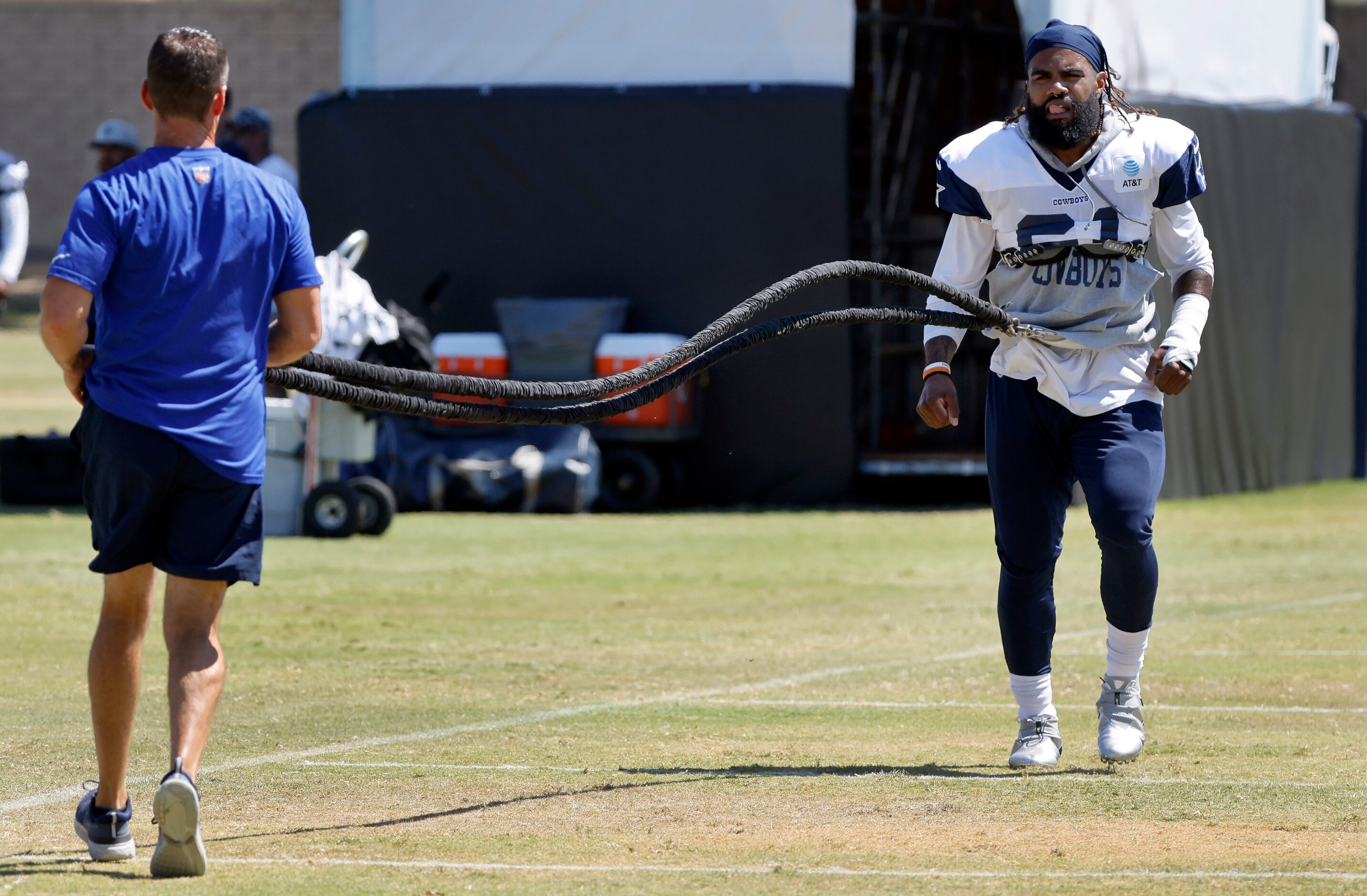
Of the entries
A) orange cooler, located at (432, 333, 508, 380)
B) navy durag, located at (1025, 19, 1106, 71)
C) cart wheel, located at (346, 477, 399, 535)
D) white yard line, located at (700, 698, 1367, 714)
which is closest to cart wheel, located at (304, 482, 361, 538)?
cart wheel, located at (346, 477, 399, 535)

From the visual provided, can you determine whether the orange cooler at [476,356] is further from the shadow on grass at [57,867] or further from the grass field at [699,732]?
the shadow on grass at [57,867]

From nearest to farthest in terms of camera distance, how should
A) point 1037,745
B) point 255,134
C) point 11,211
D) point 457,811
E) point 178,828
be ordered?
point 178,828
point 457,811
point 1037,745
point 11,211
point 255,134

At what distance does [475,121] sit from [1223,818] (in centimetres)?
1327

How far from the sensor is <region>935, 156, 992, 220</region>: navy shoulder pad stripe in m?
6.08

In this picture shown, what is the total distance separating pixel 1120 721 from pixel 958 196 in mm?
1687

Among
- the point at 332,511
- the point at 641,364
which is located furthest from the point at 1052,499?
the point at 641,364

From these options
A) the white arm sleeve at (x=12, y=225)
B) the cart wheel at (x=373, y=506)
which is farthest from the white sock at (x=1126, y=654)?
the cart wheel at (x=373, y=506)

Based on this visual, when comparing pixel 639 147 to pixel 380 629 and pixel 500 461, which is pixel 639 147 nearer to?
pixel 500 461

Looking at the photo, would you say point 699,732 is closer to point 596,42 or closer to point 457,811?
point 457,811

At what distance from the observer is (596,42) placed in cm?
1716

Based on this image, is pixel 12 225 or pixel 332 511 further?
pixel 332 511

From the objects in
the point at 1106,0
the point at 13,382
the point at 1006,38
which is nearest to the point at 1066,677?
the point at 1106,0

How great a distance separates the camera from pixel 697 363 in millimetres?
5875

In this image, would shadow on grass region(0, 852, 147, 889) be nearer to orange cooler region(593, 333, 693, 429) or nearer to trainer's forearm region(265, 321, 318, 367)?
trainer's forearm region(265, 321, 318, 367)
